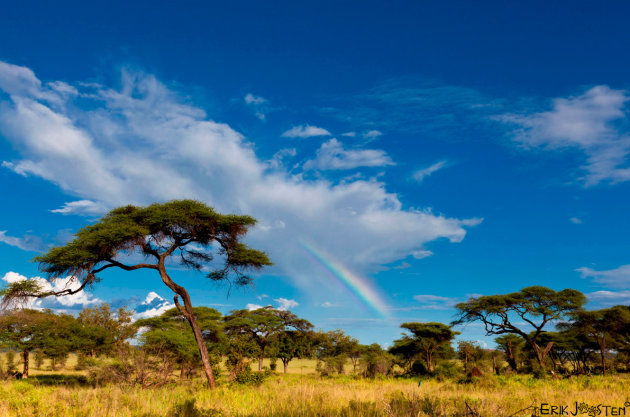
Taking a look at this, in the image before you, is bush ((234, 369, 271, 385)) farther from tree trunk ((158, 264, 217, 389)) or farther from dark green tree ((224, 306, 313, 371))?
dark green tree ((224, 306, 313, 371))

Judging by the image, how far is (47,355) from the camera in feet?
130

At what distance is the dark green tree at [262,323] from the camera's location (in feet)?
173

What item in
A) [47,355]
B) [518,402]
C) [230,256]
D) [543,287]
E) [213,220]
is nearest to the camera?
[518,402]

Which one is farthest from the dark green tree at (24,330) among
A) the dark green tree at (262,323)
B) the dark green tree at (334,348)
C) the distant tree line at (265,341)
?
the dark green tree at (334,348)

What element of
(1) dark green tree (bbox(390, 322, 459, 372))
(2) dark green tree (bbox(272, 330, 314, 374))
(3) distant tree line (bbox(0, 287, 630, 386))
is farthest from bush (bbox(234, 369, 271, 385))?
(2) dark green tree (bbox(272, 330, 314, 374))

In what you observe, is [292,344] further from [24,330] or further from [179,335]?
[24,330]

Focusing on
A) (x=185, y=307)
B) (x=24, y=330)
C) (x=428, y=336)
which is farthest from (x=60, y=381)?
(x=428, y=336)

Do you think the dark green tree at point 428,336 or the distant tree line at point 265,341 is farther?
the dark green tree at point 428,336

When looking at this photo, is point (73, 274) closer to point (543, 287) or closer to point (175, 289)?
point (175, 289)

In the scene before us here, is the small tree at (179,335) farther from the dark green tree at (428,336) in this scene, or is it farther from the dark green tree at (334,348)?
the dark green tree at (428,336)

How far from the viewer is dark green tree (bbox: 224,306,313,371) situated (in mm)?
52750

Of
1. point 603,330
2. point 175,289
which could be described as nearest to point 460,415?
point 175,289

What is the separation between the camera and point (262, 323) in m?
53.9

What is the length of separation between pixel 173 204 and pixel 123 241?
2.75m
